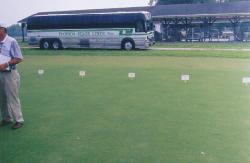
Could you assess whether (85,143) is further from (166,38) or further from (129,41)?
(166,38)

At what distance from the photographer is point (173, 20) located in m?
42.7

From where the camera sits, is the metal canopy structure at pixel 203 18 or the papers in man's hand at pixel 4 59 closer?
the papers in man's hand at pixel 4 59

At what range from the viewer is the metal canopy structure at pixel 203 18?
39.7 m

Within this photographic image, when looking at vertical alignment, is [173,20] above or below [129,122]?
above

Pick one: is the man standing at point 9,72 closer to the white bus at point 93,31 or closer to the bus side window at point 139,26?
the white bus at point 93,31

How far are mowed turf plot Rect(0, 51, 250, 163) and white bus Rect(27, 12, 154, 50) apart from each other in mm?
17306

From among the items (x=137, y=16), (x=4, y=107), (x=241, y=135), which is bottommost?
(x=241, y=135)

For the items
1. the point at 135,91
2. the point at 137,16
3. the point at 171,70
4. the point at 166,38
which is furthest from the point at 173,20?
the point at 135,91

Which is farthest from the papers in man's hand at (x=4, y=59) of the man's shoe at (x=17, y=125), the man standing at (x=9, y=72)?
the man's shoe at (x=17, y=125)

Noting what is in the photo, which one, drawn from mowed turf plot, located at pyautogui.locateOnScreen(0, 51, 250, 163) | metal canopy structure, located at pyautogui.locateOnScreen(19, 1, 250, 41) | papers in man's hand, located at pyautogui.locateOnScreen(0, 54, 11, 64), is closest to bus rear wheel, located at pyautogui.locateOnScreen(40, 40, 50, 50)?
metal canopy structure, located at pyautogui.locateOnScreen(19, 1, 250, 41)

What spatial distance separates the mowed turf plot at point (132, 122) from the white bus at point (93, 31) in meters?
17.3

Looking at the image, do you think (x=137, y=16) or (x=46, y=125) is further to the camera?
(x=137, y=16)

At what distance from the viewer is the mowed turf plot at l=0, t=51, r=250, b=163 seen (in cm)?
528

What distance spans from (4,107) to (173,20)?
3747 centimetres
